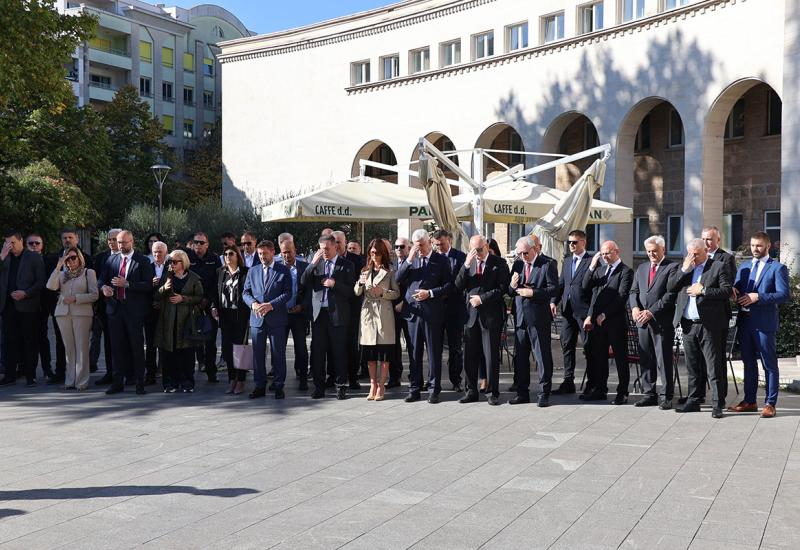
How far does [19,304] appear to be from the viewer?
1210 centimetres

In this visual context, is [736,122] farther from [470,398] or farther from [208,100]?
[208,100]

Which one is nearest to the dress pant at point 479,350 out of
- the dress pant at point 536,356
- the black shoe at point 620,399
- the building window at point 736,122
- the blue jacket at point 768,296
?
the dress pant at point 536,356

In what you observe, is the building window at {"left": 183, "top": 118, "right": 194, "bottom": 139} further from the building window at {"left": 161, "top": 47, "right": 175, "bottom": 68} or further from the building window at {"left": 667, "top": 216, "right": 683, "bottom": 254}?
the building window at {"left": 667, "top": 216, "right": 683, "bottom": 254}

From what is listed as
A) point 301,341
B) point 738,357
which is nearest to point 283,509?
point 301,341

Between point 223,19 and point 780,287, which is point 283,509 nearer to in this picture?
point 780,287

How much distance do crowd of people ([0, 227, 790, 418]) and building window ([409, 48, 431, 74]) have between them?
24140mm

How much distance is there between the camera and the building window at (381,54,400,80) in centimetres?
3625

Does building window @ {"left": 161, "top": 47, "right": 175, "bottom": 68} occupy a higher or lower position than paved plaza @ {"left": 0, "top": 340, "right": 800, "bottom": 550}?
higher

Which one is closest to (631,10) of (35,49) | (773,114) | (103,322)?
(773,114)

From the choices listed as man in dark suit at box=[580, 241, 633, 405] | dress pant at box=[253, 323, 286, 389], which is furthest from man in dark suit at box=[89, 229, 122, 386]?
man in dark suit at box=[580, 241, 633, 405]

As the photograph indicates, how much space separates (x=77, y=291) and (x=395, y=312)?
162 inches

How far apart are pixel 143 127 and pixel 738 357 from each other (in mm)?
41707

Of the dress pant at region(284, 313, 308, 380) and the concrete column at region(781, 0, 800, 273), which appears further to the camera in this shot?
the concrete column at region(781, 0, 800, 273)

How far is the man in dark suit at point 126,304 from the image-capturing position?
36.7 ft
